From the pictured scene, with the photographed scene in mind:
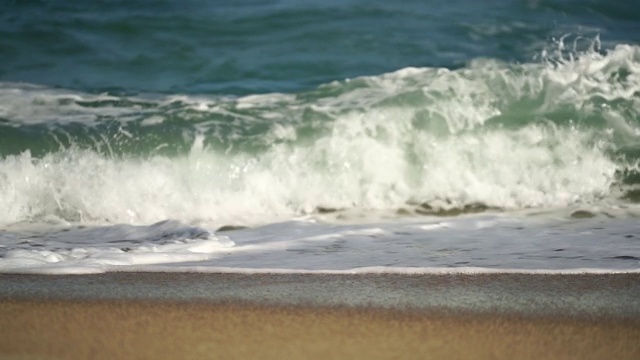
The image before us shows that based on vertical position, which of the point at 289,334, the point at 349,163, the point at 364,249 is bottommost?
the point at 289,334

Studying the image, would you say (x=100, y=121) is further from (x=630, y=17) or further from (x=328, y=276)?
(x=630, y=17)

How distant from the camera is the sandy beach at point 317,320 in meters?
2.32

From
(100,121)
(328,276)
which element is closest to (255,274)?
(328,276)

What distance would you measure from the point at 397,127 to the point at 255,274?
2792 mm

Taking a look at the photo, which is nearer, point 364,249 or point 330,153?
point 364,249

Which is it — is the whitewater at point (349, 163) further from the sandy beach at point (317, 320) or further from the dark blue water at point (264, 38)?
the sandy beach at point (317, 320)

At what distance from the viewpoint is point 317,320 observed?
99.9 inches

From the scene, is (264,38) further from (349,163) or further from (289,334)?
(289,334)

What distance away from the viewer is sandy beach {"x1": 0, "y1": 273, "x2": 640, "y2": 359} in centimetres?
232

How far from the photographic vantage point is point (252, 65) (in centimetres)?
760

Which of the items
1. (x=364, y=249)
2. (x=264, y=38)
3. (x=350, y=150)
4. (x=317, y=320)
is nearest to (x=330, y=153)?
(x=350, y=150)

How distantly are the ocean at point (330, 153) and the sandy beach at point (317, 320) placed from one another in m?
0.26

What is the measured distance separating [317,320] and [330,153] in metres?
3.12

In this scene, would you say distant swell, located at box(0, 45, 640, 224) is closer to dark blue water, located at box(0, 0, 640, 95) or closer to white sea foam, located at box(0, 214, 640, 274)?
white sea foam, located at box(0, 214, 640, 274)
